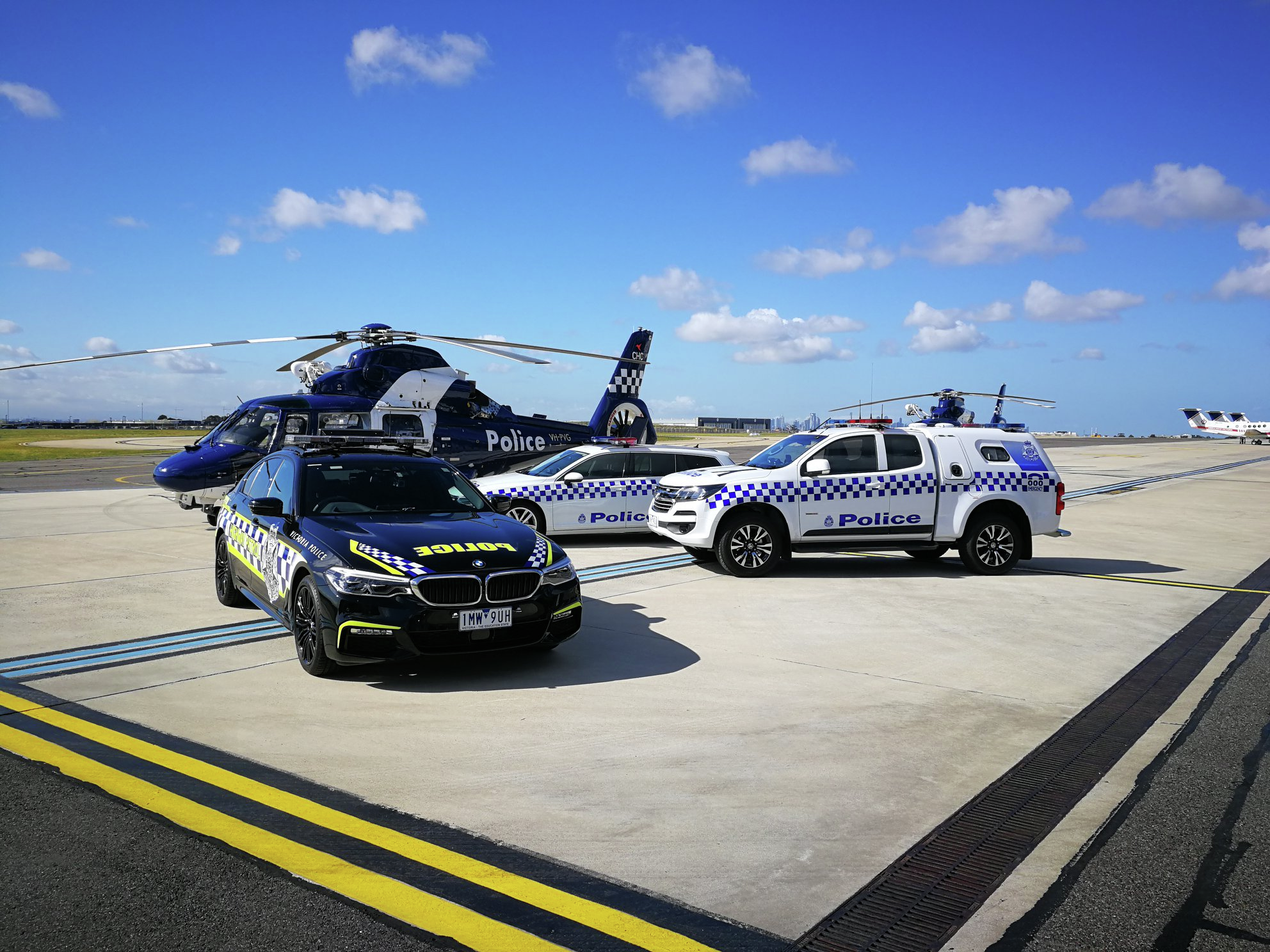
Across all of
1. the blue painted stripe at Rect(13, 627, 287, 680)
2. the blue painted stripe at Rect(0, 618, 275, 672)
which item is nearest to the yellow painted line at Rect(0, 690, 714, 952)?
the blue painted stripe at Rect(13, 627, 287, 680)

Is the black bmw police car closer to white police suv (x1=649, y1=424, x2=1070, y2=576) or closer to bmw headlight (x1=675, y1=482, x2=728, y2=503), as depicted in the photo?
bmw headlight (x1=675, y1=482, x2=728, y2=503)

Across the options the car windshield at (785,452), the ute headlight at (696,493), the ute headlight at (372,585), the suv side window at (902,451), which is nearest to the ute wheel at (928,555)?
the suv side window at (902,451)

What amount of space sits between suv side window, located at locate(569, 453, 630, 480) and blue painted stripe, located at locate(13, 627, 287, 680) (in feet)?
21.5

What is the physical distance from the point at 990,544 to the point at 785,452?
2.75 metres

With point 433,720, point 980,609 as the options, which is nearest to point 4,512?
point 433,720

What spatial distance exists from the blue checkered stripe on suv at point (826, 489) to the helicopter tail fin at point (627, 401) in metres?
11.5

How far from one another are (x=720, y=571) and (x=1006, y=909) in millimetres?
8419

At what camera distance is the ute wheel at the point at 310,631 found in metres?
6.56

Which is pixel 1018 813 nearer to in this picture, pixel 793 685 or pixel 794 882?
pixel 794 882

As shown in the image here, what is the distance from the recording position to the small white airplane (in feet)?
320

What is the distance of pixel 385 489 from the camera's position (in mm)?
8023

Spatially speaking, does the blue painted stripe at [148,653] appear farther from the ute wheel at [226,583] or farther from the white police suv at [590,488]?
the white police suv at [590,488]

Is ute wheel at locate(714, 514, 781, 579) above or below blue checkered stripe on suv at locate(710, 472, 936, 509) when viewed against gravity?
below

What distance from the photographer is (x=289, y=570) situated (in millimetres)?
7156
